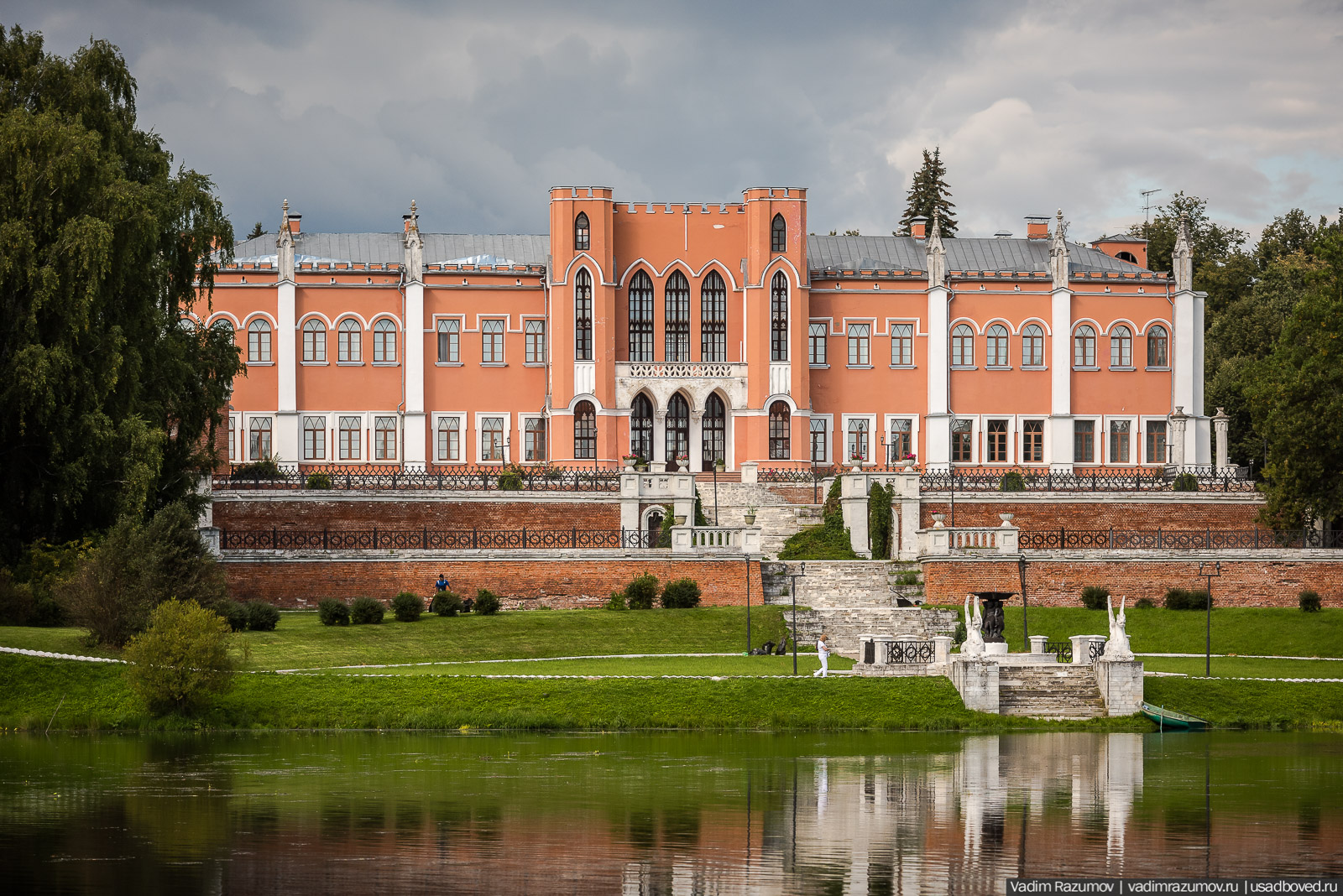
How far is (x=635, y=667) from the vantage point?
31016 mm

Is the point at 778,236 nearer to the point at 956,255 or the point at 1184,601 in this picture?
the point at 956,255

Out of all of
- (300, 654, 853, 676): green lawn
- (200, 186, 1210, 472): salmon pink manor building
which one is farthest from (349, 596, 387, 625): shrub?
(200, 186, 1210, 472): salmon pink manor building

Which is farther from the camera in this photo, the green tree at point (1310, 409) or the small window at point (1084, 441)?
the small window at point (1084, 441)

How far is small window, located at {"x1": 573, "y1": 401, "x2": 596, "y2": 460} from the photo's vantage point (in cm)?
5716

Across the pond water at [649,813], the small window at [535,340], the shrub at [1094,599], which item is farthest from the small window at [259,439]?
the pond water at [649,813]

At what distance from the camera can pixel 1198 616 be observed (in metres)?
37.4

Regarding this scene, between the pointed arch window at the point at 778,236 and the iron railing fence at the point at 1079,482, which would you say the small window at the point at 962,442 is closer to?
the iron railing fence at the point at 1079,482

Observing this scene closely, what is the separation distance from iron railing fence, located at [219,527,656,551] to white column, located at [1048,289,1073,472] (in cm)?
2049

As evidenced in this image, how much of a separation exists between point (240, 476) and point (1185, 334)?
33286 mm

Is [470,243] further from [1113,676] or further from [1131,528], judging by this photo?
[1113,676]

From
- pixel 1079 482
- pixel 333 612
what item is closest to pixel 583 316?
→ pixel 1079 482

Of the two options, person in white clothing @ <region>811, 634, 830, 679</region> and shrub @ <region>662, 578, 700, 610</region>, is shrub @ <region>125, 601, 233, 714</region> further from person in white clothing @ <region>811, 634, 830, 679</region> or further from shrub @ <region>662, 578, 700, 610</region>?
shrub @ <region>662, 578, 700, 610</region>

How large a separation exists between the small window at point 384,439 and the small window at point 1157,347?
26.9 m

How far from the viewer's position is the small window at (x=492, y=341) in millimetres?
58562
